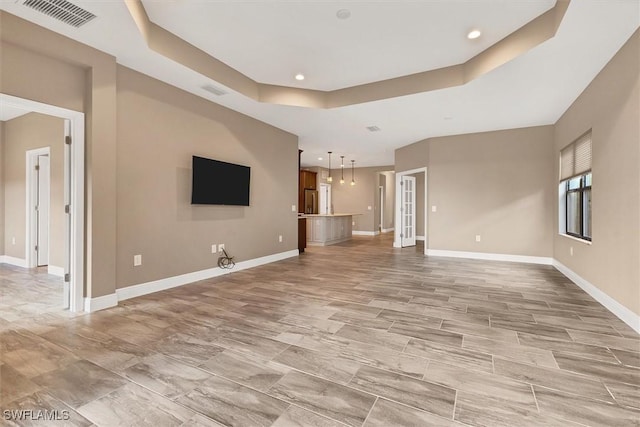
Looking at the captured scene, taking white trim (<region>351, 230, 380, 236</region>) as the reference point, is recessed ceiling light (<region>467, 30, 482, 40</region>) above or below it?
above

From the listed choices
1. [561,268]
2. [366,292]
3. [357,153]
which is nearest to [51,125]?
[366,292]

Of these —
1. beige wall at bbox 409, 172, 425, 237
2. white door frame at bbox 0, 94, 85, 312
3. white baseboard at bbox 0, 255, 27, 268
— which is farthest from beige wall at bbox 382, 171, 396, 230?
white door frame at bbox 0, 94, 85, 312

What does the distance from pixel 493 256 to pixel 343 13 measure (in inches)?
227

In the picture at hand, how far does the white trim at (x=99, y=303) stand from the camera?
3.18m

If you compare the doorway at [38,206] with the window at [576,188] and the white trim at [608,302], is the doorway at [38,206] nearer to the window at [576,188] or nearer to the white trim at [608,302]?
the white trim at [608,302]

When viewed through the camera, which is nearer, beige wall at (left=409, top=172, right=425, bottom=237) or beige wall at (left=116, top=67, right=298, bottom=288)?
beige wall at (left=116, top=67, right=298, bottom=288)

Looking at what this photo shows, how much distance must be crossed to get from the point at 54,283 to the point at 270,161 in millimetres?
3976

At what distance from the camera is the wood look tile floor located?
1.64m

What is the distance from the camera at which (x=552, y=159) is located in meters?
5.85

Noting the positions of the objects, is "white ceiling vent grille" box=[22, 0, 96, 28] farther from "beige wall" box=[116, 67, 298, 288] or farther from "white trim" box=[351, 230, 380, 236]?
"white trim" box=[351, 230, 380, 236]

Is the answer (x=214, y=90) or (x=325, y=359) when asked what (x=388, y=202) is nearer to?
(x=214, y=90)

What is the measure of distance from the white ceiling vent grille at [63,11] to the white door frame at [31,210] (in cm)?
389

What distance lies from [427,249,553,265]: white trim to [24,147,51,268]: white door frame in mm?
8020

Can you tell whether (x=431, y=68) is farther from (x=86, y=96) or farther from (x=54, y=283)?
(x=54, y=283)
